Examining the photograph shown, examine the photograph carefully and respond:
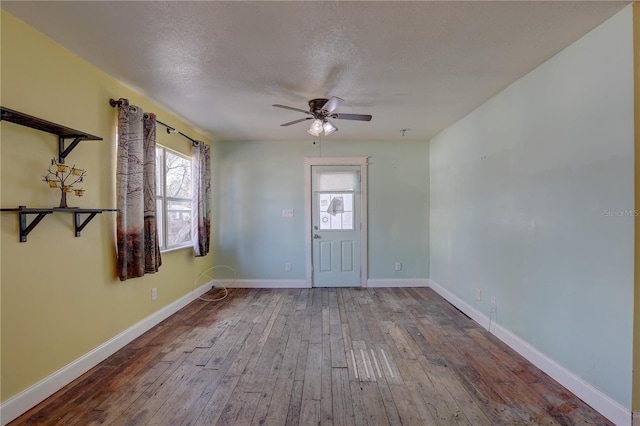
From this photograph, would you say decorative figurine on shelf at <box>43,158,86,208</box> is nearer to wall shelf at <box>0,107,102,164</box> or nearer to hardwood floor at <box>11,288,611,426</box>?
wall shelf at <box>0,107,102,164</box>

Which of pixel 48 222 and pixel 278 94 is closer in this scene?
pixel 48 222

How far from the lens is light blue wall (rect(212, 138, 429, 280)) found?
15.9 ft

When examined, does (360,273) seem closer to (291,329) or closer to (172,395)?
(291,329)

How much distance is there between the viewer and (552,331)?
7.36ft

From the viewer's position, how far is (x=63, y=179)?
209 centimetres

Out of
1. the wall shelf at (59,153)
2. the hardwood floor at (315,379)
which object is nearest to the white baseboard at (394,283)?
the hardwood floor at (315,379)

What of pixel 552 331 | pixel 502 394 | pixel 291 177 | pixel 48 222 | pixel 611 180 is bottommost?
pixel 502 394

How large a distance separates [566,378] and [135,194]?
12.2 feet

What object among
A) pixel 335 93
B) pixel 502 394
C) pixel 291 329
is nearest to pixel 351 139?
pixel 335 93

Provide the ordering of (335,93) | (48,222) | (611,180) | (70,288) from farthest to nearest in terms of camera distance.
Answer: (335,93) → (70,288) → (48,222) → (611,180)

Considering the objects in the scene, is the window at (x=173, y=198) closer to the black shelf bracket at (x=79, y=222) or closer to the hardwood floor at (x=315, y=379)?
the hardwood floor at (x=315, y=379)

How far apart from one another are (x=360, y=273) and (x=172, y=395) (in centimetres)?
328

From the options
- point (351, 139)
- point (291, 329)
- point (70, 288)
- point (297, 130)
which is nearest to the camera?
point (70, 288)

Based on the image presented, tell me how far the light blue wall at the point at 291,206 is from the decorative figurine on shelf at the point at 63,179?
2.66 metres
